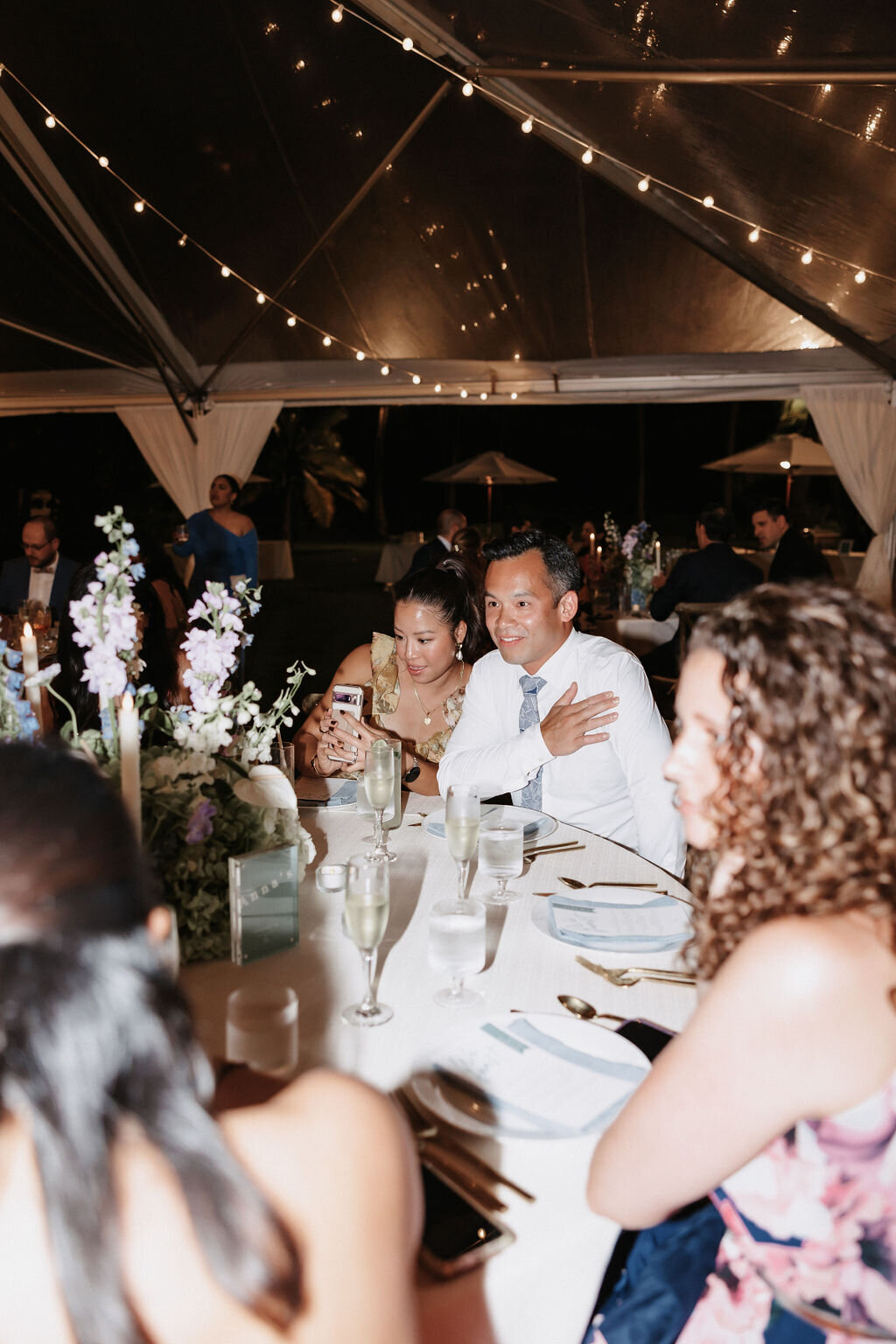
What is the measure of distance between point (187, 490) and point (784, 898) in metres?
8.82

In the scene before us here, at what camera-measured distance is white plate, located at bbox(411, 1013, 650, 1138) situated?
3.72 feet

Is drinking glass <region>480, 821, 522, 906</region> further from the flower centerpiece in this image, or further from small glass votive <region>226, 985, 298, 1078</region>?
small glass votive <region>226, 985, 298, 1078</region>

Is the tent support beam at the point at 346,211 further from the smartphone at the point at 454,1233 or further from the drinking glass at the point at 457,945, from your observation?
the smartphone at the point at 454,1233

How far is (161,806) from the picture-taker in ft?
5.12

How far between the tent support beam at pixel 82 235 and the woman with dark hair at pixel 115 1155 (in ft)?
21.9

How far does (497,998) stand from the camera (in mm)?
1466

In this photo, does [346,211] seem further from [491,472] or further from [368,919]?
[491,472]

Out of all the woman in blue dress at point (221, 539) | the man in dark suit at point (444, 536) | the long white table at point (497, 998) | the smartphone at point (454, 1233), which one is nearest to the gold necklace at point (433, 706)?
the long white table at point (497, 998)

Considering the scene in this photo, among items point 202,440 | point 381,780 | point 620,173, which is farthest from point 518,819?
point 202,440

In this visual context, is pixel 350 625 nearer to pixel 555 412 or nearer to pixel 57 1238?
pixel 57 1238

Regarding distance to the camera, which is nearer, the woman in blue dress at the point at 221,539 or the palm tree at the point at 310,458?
the woman in blue dress at the point at 221,539

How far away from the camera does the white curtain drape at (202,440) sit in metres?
8.65

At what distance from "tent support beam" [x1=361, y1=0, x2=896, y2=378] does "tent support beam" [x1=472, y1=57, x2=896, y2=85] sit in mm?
30

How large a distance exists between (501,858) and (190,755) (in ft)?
2.10
